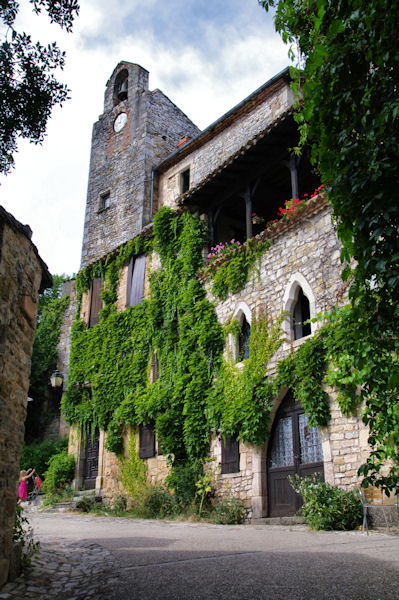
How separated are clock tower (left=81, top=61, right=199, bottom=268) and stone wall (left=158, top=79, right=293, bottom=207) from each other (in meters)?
0.86

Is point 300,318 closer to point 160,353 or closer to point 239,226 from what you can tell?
point 160,353

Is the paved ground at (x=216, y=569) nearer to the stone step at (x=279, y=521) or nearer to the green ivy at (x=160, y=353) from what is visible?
the stone step at (x=279, y=521)

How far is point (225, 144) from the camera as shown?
13406 mm

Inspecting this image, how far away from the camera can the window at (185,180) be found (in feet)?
49.0

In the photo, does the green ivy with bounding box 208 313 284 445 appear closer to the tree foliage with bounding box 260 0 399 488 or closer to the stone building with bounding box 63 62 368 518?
the stone building with bounding box 63 62 368 518

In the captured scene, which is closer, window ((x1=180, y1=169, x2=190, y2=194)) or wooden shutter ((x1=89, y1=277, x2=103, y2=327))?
window ((x1=180, y1=169, x2=190, y2=194))

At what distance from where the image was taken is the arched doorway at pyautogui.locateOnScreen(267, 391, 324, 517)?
328 inches

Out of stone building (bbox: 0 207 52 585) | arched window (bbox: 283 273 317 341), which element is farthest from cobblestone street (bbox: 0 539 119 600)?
arched window (bbox: 283 273 317 341)

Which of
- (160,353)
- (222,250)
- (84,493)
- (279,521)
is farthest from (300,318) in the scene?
(84,493)

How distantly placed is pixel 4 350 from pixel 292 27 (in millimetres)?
3093

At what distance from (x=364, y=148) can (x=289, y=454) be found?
686 cm

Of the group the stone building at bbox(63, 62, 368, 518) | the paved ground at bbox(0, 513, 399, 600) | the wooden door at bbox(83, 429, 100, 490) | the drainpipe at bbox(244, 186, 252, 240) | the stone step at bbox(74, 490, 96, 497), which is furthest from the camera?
the wooden door at bbox(83, 429, 100, 490)

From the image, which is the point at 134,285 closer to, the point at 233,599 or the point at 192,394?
the point at 192,394

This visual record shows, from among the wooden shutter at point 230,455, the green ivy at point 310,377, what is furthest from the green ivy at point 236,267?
the wooden shutter at point 230,455
